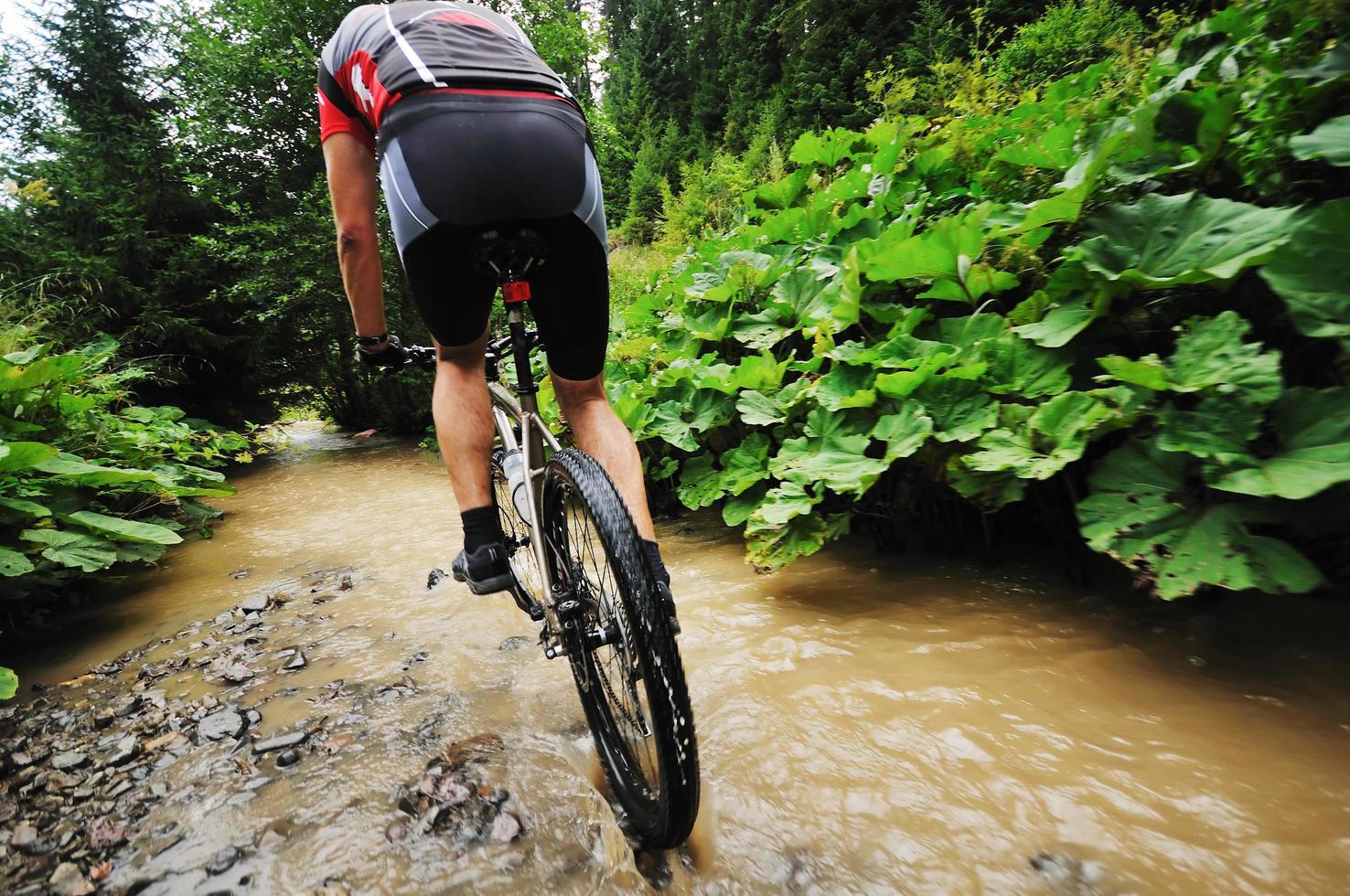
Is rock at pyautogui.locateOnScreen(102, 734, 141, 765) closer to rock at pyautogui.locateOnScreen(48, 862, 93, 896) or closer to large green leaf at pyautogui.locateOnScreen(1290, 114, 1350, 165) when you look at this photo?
rock at pyautogui.locateOnScreen(48, 862, 93, 896)

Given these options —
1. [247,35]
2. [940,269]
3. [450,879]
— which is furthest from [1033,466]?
[247,35]

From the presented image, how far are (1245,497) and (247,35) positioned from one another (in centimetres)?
1283

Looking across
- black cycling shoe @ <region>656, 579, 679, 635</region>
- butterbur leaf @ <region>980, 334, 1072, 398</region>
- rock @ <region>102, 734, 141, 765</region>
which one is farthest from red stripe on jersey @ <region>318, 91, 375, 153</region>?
butterbur leaf @ <region>980, 334, 1072, 398</region>

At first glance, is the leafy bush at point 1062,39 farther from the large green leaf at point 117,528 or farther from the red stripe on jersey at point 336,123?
the large green leaf at point 117,528

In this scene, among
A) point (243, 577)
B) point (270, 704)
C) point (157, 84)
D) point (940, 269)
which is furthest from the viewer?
point (157, 84)

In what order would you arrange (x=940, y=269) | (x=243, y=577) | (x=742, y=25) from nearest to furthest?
(x=940, y=269) → (x=243, y=577) → (x=742, y=25)

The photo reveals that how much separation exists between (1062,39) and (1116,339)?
10.0 metres

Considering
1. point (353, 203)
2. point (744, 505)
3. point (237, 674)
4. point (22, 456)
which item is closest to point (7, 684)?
point (237, 674)

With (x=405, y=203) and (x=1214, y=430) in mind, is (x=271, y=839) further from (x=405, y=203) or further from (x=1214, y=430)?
A: (x=1214, y=430)

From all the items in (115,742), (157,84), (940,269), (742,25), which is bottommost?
(115,742)

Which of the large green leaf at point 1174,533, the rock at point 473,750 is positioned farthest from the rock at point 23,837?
the large green leaf at point 1174,533

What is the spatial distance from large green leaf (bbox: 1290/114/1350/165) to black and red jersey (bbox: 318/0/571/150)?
1843mm

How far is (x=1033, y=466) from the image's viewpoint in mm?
1712

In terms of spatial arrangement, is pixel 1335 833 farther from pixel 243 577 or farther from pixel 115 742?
pixel 243 577
